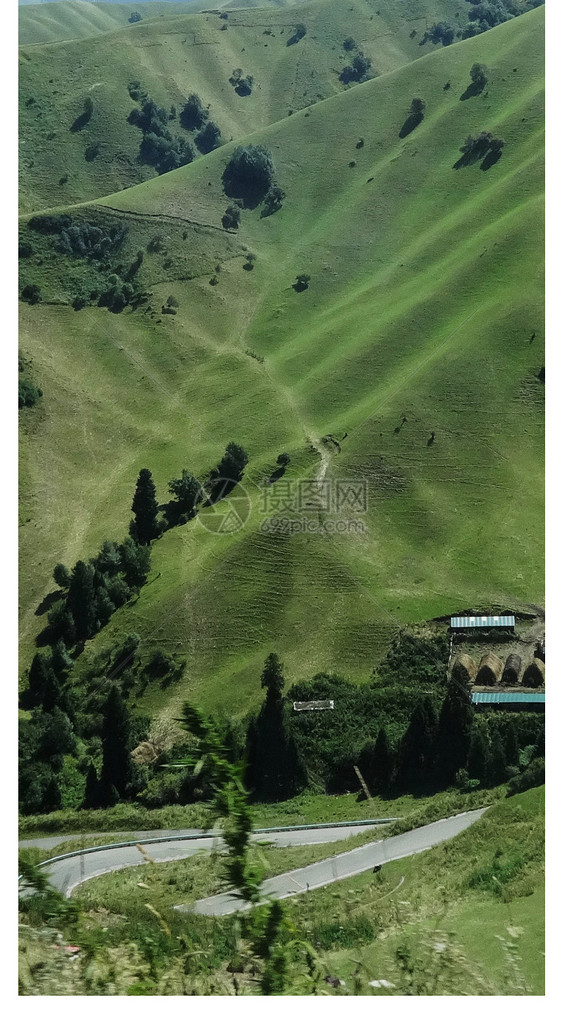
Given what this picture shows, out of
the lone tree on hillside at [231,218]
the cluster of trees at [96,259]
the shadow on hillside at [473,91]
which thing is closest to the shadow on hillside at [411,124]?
the shadow on hillside at [473,91]

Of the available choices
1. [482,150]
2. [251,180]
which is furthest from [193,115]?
[482,150]

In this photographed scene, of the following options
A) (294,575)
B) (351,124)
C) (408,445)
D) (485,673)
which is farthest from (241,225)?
(485,673)

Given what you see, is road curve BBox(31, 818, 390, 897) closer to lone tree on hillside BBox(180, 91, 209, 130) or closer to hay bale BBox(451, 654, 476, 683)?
hay bale BBox(451, 654, 476, 683)

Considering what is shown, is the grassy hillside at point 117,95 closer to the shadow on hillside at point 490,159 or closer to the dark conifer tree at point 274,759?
the shadow on hillside at point 490,159

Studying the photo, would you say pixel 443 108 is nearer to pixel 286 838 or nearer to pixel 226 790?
pixel 286 838

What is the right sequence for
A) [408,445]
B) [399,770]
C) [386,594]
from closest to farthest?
[399,770], [386,594], [408,445]

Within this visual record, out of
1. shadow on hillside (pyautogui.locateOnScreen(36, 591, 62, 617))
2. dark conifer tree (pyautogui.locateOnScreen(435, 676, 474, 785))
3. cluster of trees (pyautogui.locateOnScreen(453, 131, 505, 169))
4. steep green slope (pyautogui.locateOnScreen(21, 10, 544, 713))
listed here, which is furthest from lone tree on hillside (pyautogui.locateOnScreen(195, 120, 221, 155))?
dark conifer tree (pyautogui.locateOnScreen(435, 676, 474, 785))
